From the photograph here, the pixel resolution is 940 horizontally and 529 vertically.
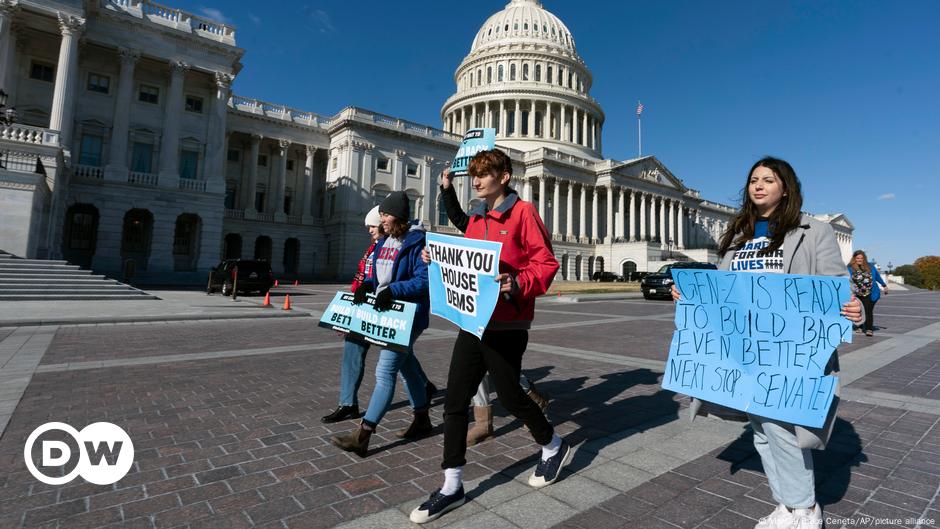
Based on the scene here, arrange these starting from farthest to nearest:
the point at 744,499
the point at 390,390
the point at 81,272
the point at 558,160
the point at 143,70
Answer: the point at 558,160
the point at 143,70
the point at 81,272
the point at 390,390
the point at 744,499

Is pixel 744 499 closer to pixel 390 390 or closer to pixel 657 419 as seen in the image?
pixel 657 419

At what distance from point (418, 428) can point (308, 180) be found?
162 ft

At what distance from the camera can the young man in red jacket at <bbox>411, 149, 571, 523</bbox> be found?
2.83 meters

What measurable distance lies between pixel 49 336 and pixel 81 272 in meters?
11.6

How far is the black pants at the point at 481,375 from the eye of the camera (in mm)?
2912

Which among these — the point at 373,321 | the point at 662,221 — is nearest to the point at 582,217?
the point at 662,221

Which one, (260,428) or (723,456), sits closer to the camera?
(723,456)

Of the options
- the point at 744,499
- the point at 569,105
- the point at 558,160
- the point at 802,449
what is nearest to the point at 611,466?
the point at 744,499

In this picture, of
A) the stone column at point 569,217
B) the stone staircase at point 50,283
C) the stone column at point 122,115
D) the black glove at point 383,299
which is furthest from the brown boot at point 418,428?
the stone column at point 569,217

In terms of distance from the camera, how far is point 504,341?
3.03 metres

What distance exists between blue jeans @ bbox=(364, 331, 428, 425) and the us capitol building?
22053 mm

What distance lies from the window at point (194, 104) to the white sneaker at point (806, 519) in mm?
42013

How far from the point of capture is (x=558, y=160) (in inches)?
2498

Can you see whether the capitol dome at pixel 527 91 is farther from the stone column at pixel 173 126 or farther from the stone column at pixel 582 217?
the stone column at pixel 173 126
